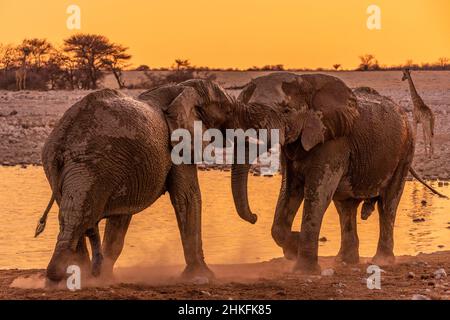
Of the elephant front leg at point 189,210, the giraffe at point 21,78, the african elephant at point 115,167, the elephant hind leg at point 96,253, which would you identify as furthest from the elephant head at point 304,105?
the giraffe at point 21,78

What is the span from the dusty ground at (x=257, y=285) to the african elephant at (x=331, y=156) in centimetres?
38

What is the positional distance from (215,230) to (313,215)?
330 cm

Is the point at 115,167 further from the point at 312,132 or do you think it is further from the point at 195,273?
the point at 312,132

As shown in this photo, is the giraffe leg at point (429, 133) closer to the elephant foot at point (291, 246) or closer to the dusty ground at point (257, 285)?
the dusty ground at point (257, 285)

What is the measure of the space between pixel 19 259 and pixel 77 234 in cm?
282

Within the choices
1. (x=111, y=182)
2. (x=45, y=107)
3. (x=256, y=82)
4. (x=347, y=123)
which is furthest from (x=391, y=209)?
(x=45, y=107)

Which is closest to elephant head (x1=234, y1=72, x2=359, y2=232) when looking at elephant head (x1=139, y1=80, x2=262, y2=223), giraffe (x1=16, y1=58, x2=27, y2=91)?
elephant head (x1=139, y1=80, x2=262, y2=223)

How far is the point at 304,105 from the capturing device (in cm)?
912

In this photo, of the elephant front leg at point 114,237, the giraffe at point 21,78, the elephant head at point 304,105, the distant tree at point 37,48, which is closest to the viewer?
the elephant front leg at point 114,237

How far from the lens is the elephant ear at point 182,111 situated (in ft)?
27.2

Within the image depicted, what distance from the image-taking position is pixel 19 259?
1016cm

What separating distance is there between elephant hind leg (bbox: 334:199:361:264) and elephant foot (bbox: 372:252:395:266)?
0.59 ft
